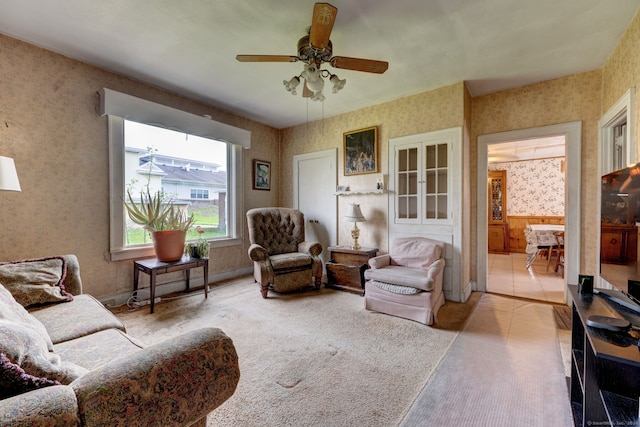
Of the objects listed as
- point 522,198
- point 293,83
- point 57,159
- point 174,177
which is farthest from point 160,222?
point 522,198

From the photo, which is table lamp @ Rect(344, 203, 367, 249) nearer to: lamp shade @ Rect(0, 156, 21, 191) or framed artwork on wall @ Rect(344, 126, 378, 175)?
framed artwork on wall @ Rect(344, 126, 378, 175)

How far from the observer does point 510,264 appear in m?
5.61

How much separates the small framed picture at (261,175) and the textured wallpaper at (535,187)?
6.24 meters

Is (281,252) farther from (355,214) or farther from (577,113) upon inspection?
(577,113)

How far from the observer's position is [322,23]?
71.6 inches

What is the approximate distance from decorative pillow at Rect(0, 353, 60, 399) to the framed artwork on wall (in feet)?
12.5

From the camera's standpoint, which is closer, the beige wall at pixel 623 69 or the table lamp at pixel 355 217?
the beige wall at pixel 623 69

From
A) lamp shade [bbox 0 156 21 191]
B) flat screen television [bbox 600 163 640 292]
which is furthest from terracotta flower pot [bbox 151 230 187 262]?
flat screen television [bbox 600 163 640 292]

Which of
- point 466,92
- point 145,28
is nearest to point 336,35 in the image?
point 145,28

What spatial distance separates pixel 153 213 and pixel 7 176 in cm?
130

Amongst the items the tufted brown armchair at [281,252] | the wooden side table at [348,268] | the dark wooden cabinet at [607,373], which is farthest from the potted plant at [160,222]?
the dark wooden cabinet at [607,373]

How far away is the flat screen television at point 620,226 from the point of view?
146cm

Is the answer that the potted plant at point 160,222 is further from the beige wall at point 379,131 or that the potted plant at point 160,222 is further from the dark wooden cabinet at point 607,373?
the dark wooden cabinet at point 607,373

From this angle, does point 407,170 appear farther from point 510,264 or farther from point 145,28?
point 510,264
